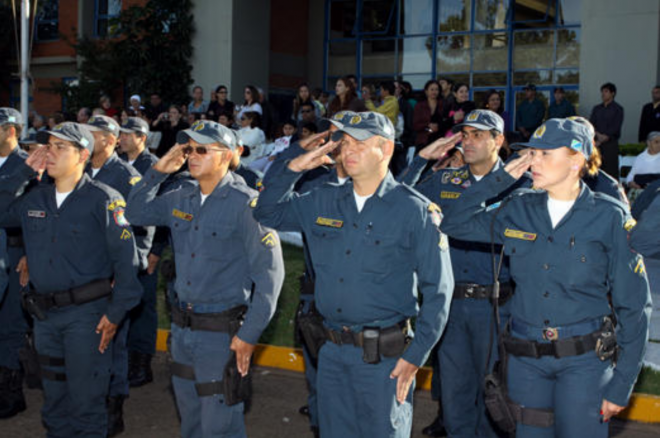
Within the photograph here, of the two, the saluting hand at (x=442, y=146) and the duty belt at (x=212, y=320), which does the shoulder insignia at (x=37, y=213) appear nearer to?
the duty belt at (x=212, y=320)

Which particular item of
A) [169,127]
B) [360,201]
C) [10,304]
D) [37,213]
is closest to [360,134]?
[360,201]

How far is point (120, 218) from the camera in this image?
590cm

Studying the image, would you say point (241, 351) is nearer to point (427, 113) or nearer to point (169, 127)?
point (427, 113)

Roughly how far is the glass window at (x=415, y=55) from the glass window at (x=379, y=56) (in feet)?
0.92

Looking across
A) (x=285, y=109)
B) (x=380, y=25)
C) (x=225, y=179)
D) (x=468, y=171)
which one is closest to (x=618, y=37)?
(x=380, y=25)

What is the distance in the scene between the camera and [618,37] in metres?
19.3

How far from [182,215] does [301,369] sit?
3.75m

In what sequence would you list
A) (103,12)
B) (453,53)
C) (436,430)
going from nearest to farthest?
(436,430) < (453,53) < (103,12)

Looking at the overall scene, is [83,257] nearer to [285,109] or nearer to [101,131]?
[101,131]

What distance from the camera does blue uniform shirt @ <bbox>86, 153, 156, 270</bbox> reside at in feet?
23.7

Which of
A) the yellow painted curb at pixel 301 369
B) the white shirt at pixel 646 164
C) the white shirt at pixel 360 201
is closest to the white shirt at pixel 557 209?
the white shirt at pixel 360 201

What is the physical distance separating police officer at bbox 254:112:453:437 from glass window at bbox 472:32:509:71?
2014cm

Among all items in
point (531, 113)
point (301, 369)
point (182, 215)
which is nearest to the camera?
point (182, 215)

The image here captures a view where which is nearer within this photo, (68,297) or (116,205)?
(68,297)
